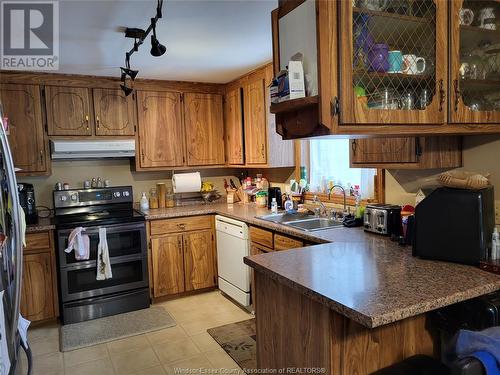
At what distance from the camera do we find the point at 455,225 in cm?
163

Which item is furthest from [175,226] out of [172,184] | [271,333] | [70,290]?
[271,333]

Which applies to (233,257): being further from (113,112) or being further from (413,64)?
(413,64)

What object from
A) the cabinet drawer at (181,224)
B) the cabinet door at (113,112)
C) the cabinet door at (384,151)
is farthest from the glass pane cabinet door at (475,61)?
the cabinet door at (113,112)

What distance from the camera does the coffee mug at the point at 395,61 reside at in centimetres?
159

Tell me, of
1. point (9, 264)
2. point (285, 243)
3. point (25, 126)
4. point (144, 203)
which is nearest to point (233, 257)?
point (285, 243)

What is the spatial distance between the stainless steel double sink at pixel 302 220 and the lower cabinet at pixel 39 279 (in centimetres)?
180

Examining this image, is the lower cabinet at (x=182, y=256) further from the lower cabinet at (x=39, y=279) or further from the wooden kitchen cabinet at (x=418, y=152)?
the wooden kitchen cabinet at (x=418, y=152)

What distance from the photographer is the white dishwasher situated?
320 cm

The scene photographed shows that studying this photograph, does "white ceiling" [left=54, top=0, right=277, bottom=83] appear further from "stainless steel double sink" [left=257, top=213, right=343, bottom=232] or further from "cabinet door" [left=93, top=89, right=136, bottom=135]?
"stainless steel double sink" [left=257, top=213, right=343, bottom=232]

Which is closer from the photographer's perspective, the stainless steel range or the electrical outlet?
the electrical outlet

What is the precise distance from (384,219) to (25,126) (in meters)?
3.10

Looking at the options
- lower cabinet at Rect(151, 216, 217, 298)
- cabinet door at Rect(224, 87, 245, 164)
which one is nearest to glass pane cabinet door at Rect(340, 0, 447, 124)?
cabinet door at Rect(224, 87, 245, 164)

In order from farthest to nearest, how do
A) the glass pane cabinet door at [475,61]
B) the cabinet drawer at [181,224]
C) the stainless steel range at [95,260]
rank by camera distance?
the cabinet drawer at [181,224], the stainless steel range at [95,260], the glass pane cabinet door at [475,61]
